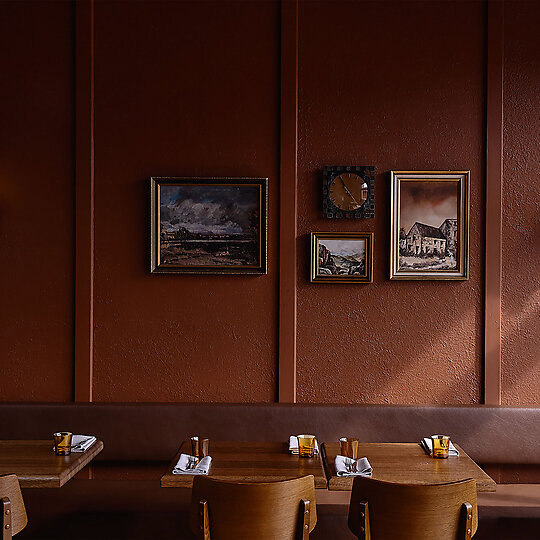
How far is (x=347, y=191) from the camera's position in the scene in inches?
154

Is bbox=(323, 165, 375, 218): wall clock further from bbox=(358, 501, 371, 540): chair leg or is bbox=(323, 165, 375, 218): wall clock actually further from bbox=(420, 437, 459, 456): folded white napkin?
bbox=(358, 501, 371, 540): chair leg

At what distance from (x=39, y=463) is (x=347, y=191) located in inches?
93.7

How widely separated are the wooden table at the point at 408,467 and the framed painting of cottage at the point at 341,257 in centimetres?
113

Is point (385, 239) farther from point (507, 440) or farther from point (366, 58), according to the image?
point (507, 440)

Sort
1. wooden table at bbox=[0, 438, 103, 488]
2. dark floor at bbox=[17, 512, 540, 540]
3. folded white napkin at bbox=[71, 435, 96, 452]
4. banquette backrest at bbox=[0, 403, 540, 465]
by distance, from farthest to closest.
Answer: banquette backrest at bbox=[0, 403, 540, 465] < dark floor at bbox=[17, 512, 540, 540] < folded white napkin at bbox=[71, 435, 96, 452] < wooden table at bbox=[0, 438, 103, 488]

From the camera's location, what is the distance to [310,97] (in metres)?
→ 3.96

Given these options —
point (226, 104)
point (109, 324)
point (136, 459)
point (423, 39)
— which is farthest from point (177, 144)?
point (136, 459)

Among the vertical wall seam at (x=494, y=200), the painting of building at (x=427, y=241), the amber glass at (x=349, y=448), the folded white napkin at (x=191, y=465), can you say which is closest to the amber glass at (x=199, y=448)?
the folded white napkin at (x=191, y=465)

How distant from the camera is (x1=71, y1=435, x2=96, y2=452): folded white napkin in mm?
3038

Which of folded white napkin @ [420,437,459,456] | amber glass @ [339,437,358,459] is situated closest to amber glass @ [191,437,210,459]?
amber glass @ [339,437,358,459]

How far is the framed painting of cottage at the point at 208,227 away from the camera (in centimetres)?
394

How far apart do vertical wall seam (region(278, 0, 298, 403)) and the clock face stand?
0.85 ft

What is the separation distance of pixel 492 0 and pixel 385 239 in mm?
1700

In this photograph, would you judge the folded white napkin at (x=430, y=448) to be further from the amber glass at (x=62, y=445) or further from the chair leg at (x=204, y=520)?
the amber glass at (x=62, y=445)
